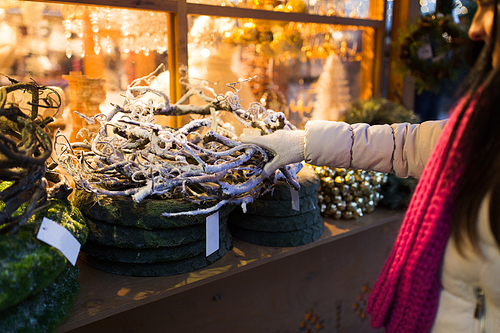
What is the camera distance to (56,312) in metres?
0.69

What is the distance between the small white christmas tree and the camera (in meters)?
2.06

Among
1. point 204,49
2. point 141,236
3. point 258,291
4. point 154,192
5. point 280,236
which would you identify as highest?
point 204,49

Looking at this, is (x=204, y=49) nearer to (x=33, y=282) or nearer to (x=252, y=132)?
(x=252, y=132)

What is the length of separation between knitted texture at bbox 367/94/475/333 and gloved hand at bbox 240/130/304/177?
295mm

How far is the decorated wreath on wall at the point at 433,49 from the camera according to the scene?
1.80 meters

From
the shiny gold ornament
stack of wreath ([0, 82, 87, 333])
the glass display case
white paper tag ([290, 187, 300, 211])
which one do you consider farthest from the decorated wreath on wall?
stack of wreath ([0, 82, 87, 333])

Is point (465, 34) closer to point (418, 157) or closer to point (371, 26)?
point (371, 26)

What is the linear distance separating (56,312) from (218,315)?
561 mm

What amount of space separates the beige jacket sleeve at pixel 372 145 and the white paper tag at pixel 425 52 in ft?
3.72

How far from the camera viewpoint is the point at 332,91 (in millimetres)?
2084

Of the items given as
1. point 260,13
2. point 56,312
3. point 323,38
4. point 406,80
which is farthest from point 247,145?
point 406,80

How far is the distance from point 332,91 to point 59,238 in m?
1.73

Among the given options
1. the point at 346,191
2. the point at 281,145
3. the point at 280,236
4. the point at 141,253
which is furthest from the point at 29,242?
the point at 346,191

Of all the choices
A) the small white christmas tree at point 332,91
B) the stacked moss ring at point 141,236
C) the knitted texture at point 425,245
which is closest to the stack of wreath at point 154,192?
the stacked moss ring at point 141,236
